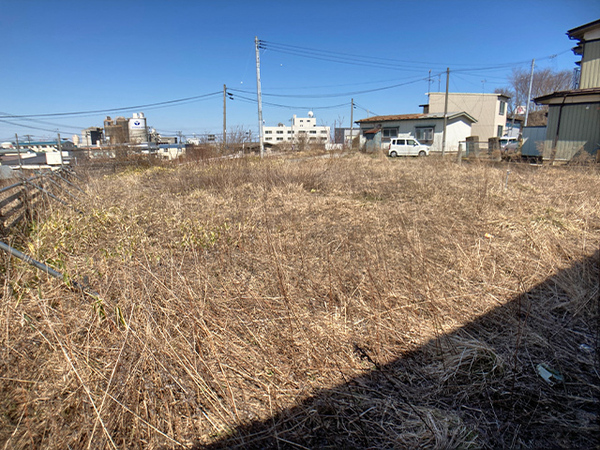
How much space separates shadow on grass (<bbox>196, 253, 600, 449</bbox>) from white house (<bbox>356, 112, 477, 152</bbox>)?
26.4m

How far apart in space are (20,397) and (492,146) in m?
23.7

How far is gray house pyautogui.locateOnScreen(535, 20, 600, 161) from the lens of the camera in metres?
14.0

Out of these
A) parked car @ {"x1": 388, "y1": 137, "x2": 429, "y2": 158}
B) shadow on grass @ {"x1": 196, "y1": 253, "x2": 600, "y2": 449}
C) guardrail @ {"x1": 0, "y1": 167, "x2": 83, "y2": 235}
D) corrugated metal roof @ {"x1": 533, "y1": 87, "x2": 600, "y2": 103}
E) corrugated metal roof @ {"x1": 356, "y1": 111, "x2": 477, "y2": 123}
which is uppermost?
corrugated metal roof @ {"x1": 356, "y1": 111, "x2": 477, "y2": 123}

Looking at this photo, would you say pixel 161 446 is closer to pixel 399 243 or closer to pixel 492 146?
pixel 399 243

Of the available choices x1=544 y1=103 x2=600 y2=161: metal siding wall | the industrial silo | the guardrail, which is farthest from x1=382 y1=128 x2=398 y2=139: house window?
the guardrail

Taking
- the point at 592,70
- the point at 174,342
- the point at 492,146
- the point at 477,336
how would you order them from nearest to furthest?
the point at 174,342
the point at 477,336
the point at 592,70
the point at 492,146

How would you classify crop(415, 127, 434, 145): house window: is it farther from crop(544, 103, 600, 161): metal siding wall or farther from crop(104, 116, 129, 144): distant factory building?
crop(104, 116, 129, 144): distant factory building

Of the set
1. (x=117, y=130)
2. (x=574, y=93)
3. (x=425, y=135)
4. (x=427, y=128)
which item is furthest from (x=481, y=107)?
(x=117, y=130)

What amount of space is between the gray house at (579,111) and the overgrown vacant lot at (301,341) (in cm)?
1271

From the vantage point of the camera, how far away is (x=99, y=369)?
6.80 ft

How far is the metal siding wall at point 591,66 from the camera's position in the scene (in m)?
14.8

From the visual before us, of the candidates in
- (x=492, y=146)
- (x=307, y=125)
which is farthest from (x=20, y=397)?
(x=307, y=125)

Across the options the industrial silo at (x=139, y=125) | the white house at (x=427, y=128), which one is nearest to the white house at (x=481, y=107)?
the white house at (x=427, y=128)

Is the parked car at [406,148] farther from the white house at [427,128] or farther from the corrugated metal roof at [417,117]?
the corrugated metal roof at [417,117]
